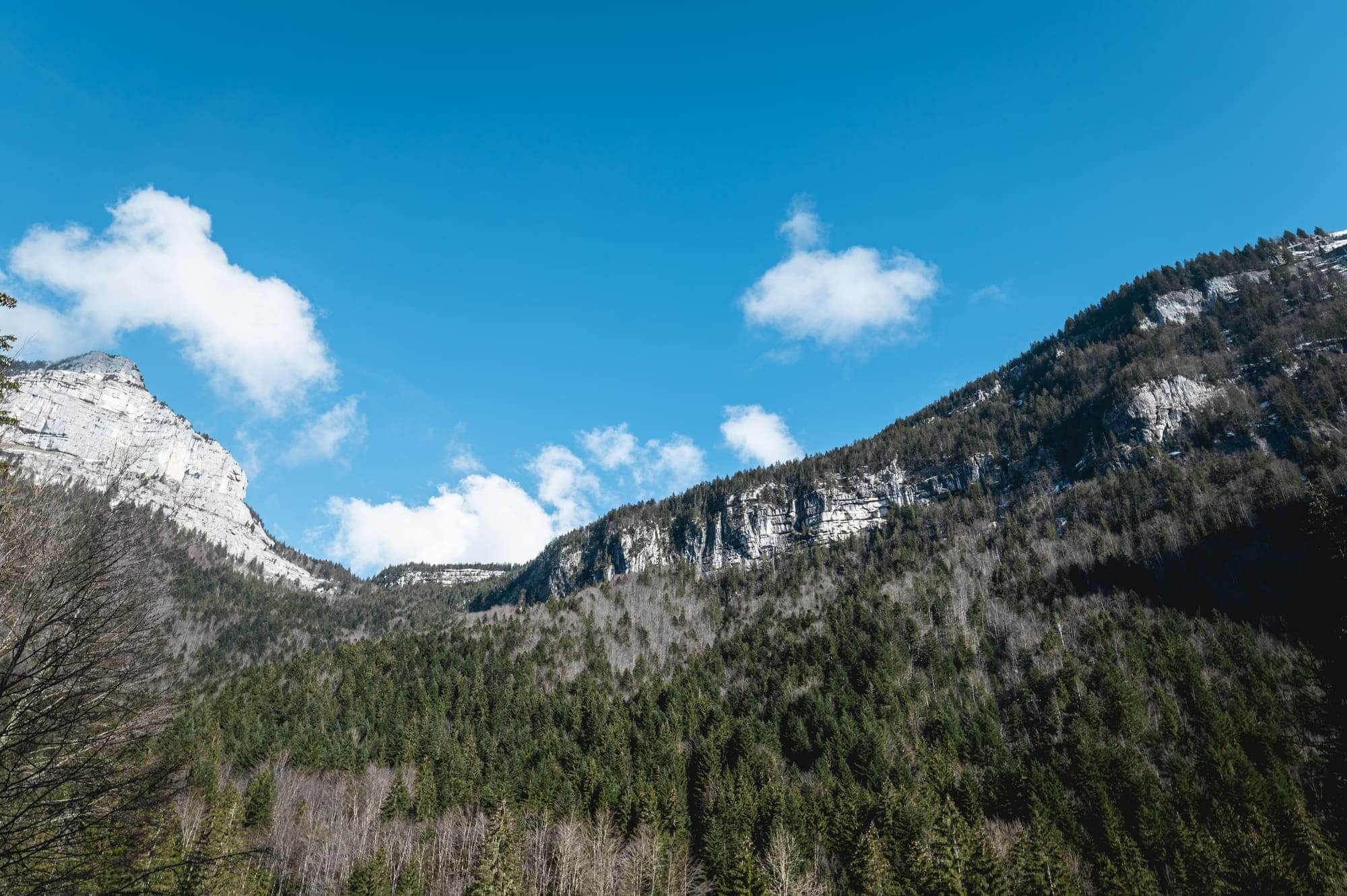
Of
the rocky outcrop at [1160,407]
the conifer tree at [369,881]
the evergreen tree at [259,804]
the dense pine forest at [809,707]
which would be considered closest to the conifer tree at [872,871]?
the dense pine forest at [809,707]

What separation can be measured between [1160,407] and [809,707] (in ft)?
440

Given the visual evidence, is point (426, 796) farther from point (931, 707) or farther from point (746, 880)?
point (931, 707)

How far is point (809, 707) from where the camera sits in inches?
3568

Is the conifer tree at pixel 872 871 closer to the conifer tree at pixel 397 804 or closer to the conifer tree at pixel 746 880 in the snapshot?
the conifer tree at pixel 746 880

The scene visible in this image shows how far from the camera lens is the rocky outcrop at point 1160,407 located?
6088 inches

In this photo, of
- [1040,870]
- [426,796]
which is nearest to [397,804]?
[426,796]

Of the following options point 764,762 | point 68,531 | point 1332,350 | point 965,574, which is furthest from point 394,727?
point 1332,350

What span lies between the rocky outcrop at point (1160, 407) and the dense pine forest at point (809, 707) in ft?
9.00

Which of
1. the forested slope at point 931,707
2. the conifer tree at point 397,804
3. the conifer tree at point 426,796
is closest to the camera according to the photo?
the forested slope at point 931,707

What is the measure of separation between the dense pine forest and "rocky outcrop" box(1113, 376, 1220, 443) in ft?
9.00

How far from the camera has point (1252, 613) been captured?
93.8 meters

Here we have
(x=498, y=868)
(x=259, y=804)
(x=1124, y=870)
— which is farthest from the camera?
(x=259, y=804)

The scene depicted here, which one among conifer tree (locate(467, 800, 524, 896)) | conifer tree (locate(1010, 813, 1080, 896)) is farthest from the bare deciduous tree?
conifer tree (locate(1010, 813, 1080, 896))

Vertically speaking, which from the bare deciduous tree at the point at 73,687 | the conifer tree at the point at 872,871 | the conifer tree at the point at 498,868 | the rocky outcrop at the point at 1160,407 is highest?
the rocky outcrop at the point at 1160,407
